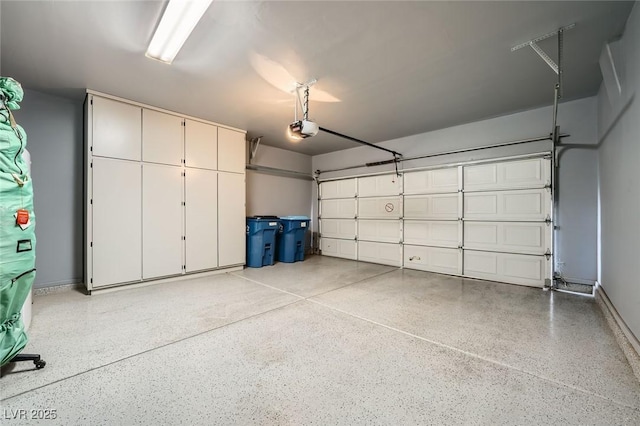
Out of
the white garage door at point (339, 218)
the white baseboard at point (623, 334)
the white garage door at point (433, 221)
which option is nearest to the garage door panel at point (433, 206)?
the white garage door at point (433, 221)

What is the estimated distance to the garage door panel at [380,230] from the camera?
18.2 ft

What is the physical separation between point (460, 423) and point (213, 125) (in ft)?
16.7

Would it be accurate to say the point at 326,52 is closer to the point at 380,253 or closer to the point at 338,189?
the point at 338,189

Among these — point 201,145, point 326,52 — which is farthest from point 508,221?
point 201,145

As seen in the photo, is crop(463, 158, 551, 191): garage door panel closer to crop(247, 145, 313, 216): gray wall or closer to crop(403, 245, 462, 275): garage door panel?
crop(403, 245, 462, 275): garage door panel

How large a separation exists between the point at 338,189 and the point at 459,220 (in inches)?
119

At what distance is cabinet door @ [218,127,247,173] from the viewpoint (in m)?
4.77

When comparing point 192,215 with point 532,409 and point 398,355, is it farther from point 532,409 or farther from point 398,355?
point 532,409

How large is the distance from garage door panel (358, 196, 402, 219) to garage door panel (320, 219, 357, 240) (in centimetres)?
39

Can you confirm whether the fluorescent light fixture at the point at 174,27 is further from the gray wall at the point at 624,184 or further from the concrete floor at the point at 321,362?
the gray wall at the point at 624,184

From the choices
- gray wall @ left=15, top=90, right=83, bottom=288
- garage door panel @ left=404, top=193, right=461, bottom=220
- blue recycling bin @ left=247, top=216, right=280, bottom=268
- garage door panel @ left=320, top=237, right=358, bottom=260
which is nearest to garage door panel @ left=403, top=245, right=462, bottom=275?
garage door panel @ left=404, top=193, right=461, bottom=220

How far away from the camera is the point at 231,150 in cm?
492

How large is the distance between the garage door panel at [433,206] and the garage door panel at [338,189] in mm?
1474

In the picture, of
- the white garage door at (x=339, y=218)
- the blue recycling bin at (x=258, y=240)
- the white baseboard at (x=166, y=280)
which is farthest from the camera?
the white garage door at (x=339, y=218)
